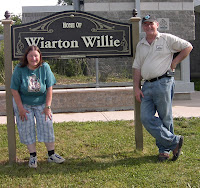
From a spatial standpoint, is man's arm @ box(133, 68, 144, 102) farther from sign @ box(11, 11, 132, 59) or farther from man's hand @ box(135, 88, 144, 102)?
sign @ box(11, 11, 132, 59)

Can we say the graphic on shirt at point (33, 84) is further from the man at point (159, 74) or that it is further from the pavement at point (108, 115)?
the pavement at point (108, 115)

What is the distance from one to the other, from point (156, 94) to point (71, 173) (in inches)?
56.1

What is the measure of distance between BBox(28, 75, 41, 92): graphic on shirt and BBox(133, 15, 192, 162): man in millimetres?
1319

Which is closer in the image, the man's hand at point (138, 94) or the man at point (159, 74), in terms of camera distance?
the man at point (159, 74)

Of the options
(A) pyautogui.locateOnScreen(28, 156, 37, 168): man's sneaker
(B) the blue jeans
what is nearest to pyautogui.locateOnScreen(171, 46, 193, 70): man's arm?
(B) the blue jeans

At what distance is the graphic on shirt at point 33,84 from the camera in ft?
12.6

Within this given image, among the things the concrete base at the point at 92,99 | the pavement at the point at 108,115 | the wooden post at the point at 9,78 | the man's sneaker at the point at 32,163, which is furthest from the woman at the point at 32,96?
the concrete base at the point at 92,99

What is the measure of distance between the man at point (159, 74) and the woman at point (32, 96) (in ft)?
3.99

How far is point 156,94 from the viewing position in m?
3.95

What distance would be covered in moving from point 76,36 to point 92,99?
347cm

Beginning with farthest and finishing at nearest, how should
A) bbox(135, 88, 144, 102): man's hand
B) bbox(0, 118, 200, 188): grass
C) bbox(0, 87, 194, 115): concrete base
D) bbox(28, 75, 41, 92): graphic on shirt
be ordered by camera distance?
bbox(0, 87, 194, 115): concrete base
bbox(135, 88, 144, 102): man's hand
bbox(28, 75, 41, 92): graphic on shirt
bbox(0, 118, 200, 188): grass

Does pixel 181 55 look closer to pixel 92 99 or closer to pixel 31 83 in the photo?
pixel 31 83

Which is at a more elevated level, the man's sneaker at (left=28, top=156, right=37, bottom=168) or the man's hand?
the man's hand

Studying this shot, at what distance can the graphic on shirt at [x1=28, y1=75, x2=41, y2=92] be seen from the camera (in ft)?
12.6
